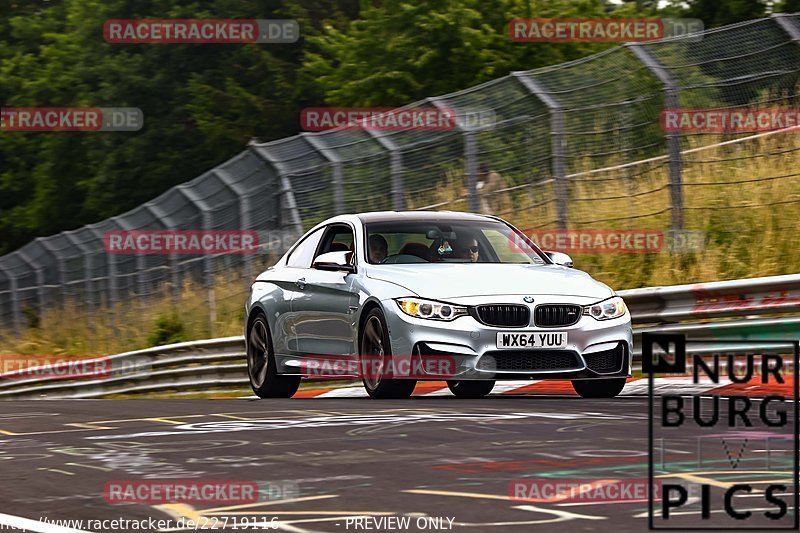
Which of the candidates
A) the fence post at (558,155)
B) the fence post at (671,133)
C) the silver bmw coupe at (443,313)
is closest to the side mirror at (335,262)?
the silver bmw coupe at (443,313)

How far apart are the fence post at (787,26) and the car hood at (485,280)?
4.42 meters

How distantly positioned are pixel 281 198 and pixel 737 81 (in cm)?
708

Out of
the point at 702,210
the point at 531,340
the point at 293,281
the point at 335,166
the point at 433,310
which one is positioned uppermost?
the point at 335,166

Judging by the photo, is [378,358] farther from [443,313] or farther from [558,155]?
[558,155]

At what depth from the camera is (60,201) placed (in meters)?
58.3

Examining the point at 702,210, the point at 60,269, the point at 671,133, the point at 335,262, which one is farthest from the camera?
the point at 60,269

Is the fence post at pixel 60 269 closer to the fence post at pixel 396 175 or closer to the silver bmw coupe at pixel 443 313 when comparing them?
the fence post at pixel 396 175

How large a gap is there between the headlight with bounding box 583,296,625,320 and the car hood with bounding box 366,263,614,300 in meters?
0.07

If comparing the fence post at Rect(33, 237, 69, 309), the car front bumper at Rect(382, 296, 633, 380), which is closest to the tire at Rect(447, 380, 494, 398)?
the car front bumper at Rect(382, 296, 633, 380)

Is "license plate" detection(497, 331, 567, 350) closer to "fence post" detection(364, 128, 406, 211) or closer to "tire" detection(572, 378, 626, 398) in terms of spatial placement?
"tire" detection(572, 378, 626, 398)

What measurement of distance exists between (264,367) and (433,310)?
3.28 m

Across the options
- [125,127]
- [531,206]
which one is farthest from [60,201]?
[531,206]

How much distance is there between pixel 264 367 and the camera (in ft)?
46.4

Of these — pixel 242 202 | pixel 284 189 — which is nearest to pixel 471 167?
pixel 284 189
